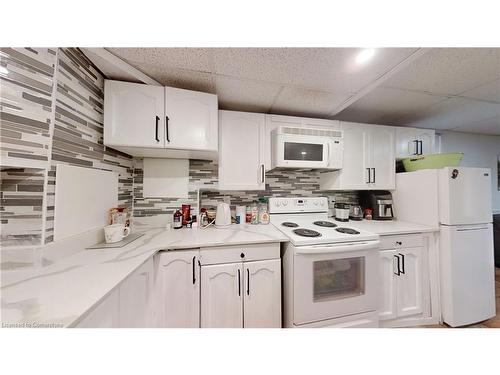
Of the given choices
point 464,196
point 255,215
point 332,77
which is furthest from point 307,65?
point 464,196

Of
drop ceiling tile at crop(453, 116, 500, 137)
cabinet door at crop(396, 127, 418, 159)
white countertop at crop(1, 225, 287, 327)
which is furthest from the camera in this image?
drop ceiling tile at crop(453, 116, 500, 137)

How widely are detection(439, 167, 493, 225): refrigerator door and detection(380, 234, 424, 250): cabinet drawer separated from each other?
0.25 meters

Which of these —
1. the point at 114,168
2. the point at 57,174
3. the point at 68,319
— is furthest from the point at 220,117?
the point at 68,319

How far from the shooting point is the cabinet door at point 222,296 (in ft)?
3.66

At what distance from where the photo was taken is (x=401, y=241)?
4.67 ft

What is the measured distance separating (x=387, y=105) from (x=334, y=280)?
1.78 m

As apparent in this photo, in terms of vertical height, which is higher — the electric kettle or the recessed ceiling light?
the recessed ceiling light

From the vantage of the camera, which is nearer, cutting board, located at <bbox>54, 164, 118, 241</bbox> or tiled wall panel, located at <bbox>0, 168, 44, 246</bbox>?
tiled wall panel, located at <bbox>0, 168, 44, 246</bbox>

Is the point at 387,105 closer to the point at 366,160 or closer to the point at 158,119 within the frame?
the point at 366,160

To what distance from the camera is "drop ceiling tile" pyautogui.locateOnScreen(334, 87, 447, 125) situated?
1495 millimetres

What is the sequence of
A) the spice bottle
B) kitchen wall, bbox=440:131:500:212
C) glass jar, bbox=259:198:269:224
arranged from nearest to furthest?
the spice bottle < glass jar, bbox=259:198:269:224 < kitchen wall, bbox=440:131:500:212

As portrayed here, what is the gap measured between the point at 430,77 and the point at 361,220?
135 cm

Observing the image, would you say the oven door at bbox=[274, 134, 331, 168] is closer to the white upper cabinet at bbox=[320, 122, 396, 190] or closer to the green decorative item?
the white upper cabinet at bbox=[320, 122, 396, 190]

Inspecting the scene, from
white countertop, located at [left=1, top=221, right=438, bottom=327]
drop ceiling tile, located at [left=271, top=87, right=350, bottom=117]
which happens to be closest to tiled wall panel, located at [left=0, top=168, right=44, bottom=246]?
white countertop, located at [left=1, top=221, right=438, bottom=327]
